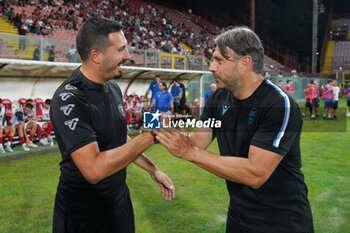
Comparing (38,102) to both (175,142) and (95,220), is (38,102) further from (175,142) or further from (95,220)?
(175,142)

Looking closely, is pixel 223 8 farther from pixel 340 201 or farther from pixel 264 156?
pixel 264 156

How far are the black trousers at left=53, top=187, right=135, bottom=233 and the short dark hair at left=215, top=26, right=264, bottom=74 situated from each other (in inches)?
55.8

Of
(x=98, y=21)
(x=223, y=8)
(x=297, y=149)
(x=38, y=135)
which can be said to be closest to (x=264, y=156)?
(x=297, y=149)

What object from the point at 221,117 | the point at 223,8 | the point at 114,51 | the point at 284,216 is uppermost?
the point at 223,8

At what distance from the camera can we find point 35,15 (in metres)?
19.5

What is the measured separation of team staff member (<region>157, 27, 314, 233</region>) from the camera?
6.74ft

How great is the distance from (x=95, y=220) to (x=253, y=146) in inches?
50.8

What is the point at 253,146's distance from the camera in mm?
2098

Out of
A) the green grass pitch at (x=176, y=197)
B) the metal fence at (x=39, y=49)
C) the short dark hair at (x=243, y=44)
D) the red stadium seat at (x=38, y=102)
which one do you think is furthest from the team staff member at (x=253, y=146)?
the red stadium seat at (x=38, y=102)

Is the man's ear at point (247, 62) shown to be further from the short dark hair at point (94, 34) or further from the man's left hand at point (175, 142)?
the short dark hair at point (94, 34)

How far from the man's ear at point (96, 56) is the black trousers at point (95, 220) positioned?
1.08m

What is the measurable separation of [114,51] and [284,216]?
5.24 ft

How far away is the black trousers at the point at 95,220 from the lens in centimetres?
249

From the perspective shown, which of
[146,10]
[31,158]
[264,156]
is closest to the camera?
[264,156]
